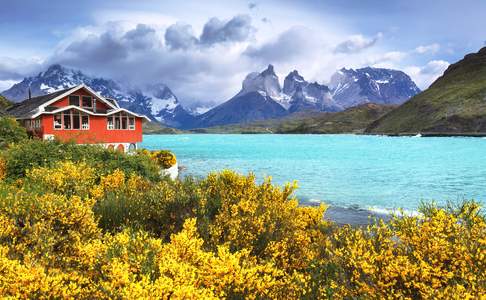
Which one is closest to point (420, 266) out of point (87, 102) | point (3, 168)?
point (3, 168)

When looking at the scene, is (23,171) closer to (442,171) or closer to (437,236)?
(437,236)

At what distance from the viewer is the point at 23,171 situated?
23.5 meters

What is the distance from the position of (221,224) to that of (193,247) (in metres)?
2.78

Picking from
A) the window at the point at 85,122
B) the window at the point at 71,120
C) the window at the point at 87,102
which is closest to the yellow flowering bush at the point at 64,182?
the window at the point at 71,120

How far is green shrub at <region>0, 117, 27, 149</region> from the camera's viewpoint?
36.5m

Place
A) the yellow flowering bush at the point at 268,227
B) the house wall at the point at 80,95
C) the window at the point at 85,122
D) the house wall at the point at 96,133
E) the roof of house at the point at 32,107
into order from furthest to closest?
the house wall at the point at 80,95, the window at the point at 85,122, the roof of house at the point at 32,107, the house wall at the point at 96,133, the yellow flowering bush at the point at 268,227

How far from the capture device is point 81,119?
4669 cm

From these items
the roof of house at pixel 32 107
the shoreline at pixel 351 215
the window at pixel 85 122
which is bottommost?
the shoreline at pixel 351 215

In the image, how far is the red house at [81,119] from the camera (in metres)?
44.4

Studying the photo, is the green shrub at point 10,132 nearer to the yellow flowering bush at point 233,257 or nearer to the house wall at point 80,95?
the house wall at point 80,95

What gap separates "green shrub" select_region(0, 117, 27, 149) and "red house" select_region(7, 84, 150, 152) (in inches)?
137

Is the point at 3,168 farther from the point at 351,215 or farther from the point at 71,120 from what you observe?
the point at 71,120

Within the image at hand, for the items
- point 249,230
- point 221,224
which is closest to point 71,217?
point 221,224

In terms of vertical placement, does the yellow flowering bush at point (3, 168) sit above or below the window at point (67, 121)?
below
